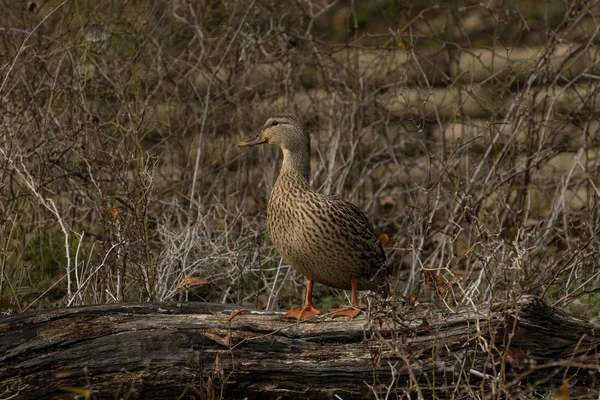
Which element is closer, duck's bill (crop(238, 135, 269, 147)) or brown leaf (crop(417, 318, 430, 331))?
brown leaf (crop(417, 318, 430, 331))

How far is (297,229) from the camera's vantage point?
463 centimetres

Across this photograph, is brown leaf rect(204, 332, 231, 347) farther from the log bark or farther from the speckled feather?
the speckled feather

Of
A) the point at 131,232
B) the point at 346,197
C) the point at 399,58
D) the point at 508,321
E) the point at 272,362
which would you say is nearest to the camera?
the point at 508,321

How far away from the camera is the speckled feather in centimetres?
463

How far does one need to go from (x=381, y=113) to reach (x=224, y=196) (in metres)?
1.25

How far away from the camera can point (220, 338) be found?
13.0 ft

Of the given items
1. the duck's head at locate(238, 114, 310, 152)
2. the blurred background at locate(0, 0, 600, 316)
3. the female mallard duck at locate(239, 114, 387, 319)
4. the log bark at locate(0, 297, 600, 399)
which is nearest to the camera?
the log bark at locate(0, 297, 600, 399)

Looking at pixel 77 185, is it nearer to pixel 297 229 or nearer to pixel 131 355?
pixel 297 229

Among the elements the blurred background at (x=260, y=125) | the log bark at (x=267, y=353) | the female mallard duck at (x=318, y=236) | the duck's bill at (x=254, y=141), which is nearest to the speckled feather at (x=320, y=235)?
the female mallard duck at (x=318, y=236)

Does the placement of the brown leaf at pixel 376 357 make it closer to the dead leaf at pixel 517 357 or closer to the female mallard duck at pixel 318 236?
the dead leaf at pixel 517 357

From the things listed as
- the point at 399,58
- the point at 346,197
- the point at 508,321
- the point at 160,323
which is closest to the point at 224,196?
the point at 346,197

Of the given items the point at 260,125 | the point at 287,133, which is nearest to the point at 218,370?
the point at 287,133

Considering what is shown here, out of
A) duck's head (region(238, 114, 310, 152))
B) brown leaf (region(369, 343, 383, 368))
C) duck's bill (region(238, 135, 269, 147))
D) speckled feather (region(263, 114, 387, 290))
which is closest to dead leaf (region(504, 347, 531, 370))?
brown leaf (region(369, 343, 383, 368))

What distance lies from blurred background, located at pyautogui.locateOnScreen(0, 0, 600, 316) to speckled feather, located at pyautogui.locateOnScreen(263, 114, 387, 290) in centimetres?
79
